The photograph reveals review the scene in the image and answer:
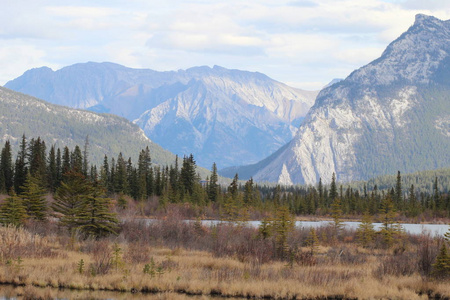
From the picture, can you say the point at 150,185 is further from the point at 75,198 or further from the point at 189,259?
the point at 189,259

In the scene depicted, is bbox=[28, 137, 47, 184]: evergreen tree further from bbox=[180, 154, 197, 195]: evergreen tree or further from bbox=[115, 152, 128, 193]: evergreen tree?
bbox=[180, 154, 197, 195]: evergreen tree

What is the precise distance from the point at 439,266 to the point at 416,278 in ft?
4.15

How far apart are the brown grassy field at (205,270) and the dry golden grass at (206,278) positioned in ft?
0.14

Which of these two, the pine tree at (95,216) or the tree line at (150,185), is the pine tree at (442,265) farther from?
the tree line at (150,185)

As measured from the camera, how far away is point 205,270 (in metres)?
30.0

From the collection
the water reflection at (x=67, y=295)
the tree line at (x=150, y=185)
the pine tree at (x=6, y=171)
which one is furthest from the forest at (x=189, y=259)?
the pine tree at (x=6, y=171)

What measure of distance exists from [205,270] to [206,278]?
214 centimetres

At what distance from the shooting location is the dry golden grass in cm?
2636

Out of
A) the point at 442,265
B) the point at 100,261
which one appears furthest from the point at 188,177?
the point at 442,265

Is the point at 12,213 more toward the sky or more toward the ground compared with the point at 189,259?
more toward the sky

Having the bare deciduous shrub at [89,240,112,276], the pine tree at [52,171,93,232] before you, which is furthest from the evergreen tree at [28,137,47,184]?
the bare deciduous shrub at [89,240,112,276]

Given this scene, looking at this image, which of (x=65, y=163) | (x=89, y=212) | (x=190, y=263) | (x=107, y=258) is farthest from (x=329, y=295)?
(x=65, y=163)

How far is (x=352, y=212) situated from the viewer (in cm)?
15425

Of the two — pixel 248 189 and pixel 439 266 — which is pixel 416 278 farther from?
pixel 248 189
